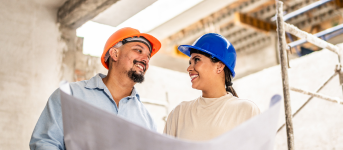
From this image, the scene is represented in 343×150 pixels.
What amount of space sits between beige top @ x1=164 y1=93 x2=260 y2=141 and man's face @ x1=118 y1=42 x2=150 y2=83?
603 mm

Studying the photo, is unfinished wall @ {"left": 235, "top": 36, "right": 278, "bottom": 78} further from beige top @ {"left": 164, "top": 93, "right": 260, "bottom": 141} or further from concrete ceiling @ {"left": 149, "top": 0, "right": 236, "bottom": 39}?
beige top @ {"left": 164, "top": 93, "right": 260, "bottom": 141}

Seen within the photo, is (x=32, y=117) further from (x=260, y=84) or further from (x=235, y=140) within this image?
(x=260, y=84)

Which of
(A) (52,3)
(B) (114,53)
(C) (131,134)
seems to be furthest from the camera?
(A) (52,3)

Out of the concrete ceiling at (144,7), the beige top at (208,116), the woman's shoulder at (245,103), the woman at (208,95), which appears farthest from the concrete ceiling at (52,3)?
the woman's shoulder at (245,103)

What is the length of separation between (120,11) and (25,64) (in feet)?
5.16

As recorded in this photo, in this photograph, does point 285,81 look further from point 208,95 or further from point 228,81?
point 208,95

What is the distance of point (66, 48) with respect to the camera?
15.5 ft

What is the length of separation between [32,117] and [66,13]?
1597mm

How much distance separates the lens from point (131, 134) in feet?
3.57

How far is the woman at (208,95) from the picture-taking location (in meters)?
2.08

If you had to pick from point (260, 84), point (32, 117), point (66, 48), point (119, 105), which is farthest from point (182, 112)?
point (260, 84)

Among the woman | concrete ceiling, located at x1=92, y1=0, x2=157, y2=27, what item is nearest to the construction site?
concrete ceiling, located at x1=92, y1=0, x2=157, y2=27

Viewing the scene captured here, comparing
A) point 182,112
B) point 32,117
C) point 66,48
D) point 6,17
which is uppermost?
point 6,17

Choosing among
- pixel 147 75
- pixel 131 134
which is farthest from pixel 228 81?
pixel 147 75
